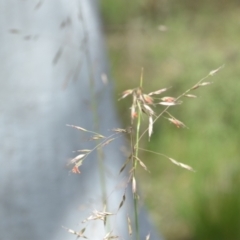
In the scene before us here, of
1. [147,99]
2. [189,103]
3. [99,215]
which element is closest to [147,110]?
[147,99]

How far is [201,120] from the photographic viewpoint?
139 inches

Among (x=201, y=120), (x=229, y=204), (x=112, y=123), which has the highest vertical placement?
(x=112, y=123)

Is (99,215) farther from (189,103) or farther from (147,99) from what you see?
(189,103)

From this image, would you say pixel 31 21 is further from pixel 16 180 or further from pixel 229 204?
pixel 229 204

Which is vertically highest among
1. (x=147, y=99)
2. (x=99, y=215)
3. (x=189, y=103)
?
(x=147, y=99)

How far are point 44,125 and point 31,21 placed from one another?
0.83ft

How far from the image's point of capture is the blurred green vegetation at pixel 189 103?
237 cm

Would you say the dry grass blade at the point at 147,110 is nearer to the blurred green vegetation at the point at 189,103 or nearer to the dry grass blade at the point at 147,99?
the dry grass blade at the point at 147,99

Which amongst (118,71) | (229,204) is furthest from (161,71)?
(229,204)

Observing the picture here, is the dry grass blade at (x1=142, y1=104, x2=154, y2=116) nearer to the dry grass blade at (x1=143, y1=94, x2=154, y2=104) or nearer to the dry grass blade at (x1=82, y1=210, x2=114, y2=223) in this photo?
the dry grass blade at (x1=143, y1=94, x2=154, y2=104)

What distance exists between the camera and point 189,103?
361 centimetres

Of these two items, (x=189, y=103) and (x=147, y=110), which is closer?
(x=147, y=110)

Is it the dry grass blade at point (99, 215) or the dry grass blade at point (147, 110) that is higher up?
the dry grass blade at point (147, 110)

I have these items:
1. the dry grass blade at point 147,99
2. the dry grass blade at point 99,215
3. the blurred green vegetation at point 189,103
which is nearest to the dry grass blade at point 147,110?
the dry grass blade at point 147,99
